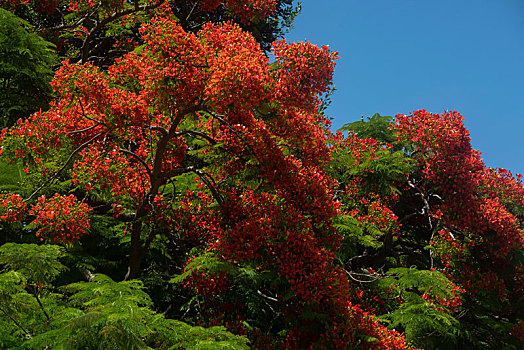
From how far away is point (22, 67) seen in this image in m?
9.47

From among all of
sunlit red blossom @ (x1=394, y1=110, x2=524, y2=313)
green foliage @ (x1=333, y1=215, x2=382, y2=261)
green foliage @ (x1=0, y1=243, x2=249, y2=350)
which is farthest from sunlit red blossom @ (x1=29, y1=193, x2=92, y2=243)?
sunlit red blossom @ (x1=394, y1=110, x2=524, y2=313)

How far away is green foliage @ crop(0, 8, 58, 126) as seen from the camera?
9.20 meters

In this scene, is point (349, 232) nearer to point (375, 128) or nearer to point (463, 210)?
point (463, 210)

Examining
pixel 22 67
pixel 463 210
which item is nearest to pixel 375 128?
pixel 463 210

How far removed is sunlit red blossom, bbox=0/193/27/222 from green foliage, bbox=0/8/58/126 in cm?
349

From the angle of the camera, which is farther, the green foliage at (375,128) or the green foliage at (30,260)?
the green foliage at (375,128)

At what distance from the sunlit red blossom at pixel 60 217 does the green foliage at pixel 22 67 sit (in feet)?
13.0

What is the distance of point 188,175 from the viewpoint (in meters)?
9.65

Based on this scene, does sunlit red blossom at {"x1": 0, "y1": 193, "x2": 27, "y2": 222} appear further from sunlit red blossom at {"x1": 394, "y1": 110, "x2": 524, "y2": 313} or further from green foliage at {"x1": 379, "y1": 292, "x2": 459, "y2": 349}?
sunlit red blossom at {"x1": 394, "y1": 110, "x2": 524, "y2": 313}

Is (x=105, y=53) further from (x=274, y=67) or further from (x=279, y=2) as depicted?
(x=274, y=67)

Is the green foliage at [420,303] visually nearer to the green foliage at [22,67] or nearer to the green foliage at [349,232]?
the green foliage at [349,232]

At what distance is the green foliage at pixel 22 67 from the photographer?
30.2ft

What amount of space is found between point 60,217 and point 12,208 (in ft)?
2.96

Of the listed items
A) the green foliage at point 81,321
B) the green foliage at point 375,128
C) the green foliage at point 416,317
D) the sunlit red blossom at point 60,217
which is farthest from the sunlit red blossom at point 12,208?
the green foliage at point 375,128
